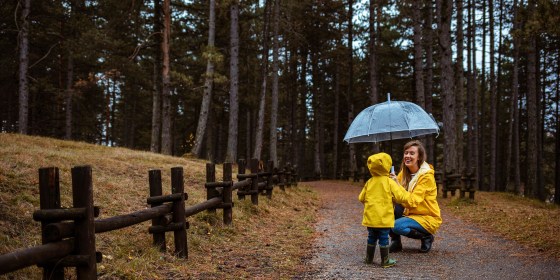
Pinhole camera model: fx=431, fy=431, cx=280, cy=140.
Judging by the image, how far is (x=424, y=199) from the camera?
22.2 ft

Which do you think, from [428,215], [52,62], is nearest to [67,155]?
[428,215]

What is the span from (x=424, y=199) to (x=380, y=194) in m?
1.24

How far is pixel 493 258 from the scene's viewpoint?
6.39 m

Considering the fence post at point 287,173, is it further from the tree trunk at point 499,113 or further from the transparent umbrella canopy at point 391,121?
the tree trunk at point 499,113

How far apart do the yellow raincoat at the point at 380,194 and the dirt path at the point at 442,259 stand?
63 cm

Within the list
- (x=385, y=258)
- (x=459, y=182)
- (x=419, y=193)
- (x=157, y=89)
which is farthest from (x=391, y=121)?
(x=157, y=89)

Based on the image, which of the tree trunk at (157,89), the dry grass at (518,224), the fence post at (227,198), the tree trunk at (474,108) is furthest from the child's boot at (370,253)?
the tree trunk at (474,108)

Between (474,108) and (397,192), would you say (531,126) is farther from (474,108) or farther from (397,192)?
(397,192)

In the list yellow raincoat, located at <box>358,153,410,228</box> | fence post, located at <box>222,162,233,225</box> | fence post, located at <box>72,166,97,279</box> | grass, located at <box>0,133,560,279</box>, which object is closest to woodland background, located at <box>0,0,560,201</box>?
grass, located at <box>0,133,560,279</box>

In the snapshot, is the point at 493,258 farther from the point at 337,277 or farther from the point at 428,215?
the point at 337,277

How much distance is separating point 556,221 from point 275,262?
21.6ft

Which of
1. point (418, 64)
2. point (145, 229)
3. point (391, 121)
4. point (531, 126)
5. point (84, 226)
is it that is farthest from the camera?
point (531, 126)

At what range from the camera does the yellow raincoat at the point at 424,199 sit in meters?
6.63

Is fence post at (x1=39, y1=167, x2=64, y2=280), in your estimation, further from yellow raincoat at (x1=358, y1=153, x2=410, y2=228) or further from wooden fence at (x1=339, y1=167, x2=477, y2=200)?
wooden fence at (x1=339, y1=167, x2=477, y2=200)
